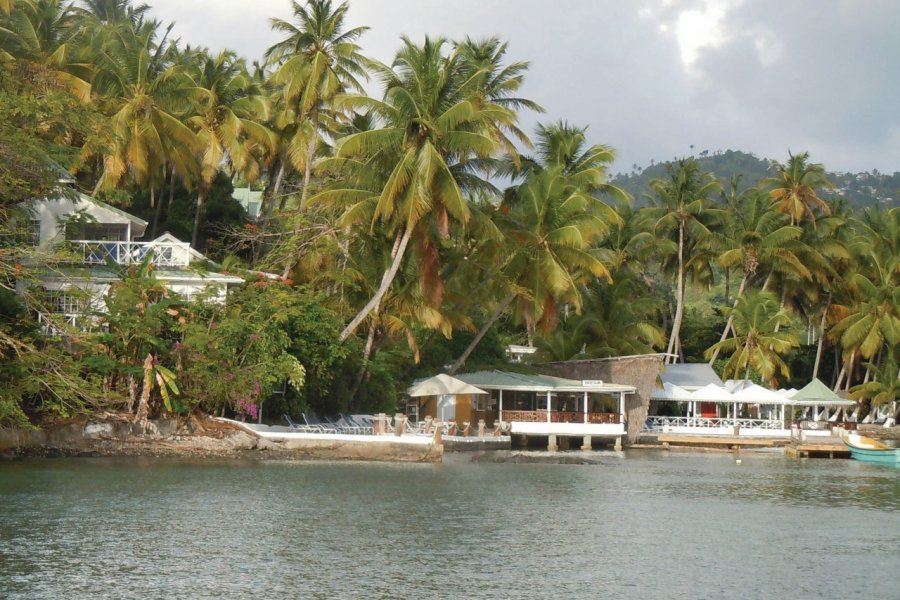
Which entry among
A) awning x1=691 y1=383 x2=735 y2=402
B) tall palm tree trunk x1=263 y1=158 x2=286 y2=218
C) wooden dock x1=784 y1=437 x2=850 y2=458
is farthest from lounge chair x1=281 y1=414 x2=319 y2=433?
awning x1=691 y1=383 x2=735 y2=402

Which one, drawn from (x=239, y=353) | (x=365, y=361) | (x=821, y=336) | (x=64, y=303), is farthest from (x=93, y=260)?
(x=821, y=336)

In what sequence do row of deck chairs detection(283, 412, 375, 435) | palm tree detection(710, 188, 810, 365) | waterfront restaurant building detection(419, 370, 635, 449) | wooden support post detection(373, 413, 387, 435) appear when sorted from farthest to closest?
1. palm tree detection(710, 188, 810, 365)
2. waterfront restaurant building detection(419, 370, 635, 449)
3. row of deck chairs detection(283, 412, 375, 435)
4. wooden support post detection(373, 413, 387, 435)

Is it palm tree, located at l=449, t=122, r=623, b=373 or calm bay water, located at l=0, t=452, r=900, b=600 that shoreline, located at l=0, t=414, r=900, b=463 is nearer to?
calm bay water, located at l=0, t=452, r=900, b=600

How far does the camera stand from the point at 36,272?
2681 cm

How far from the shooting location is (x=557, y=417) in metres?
44.0

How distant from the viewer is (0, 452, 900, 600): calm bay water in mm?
15891

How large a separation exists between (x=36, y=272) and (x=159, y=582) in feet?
45.5

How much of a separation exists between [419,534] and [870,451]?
1106 inches

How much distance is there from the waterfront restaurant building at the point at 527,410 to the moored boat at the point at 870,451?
9.05 m

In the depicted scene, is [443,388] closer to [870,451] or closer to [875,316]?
[870,451]

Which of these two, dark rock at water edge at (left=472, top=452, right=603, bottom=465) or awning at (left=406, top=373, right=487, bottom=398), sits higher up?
awning at (left=406, top=373, right=487, bottom=398)

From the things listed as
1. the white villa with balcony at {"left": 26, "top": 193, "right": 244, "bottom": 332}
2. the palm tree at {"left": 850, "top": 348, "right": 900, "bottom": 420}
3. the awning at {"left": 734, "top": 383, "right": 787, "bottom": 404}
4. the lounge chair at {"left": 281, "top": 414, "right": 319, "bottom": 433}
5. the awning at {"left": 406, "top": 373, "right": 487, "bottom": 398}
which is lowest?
the lounge chair at {"left": 281, "top": 414, "right": 319, "bottom": 433}

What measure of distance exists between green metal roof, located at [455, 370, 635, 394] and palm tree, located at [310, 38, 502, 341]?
278 inches

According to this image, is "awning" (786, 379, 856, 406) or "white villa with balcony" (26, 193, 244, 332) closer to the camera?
"white villa with balcony" (26, 193, 244, 332)
